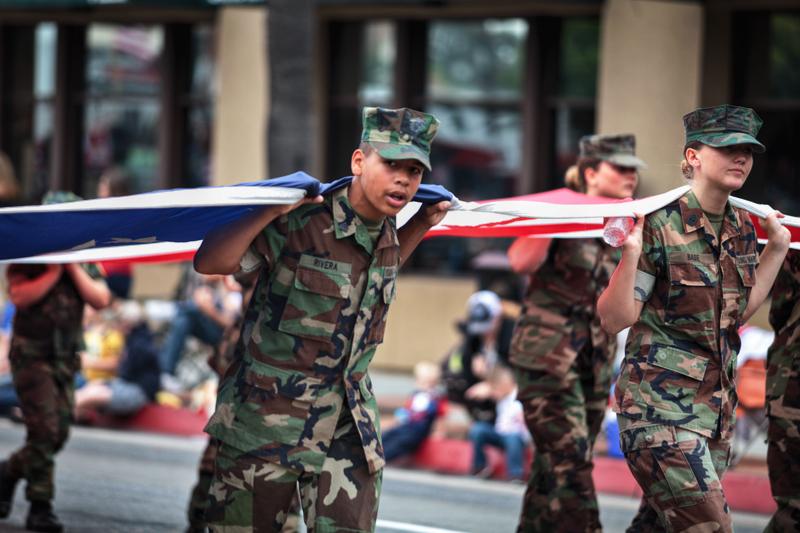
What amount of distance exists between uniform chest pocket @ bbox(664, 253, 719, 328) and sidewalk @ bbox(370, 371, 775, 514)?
4718mm

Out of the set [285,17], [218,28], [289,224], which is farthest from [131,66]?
[289,224]

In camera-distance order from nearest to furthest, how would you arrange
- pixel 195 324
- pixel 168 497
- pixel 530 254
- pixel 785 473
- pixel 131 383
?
pixel 785 473 < pixel 530 254 < pixel 168 497 < pixel 131 383 < pixel 195 324

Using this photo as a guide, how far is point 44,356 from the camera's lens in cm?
778

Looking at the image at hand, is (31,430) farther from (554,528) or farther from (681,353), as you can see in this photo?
(681,353)

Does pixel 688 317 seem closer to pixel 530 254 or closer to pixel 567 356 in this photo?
pixel 567 356

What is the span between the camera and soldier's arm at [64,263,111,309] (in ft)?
25.6

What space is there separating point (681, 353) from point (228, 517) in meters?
1.84

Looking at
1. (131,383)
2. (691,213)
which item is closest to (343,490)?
(691,213)

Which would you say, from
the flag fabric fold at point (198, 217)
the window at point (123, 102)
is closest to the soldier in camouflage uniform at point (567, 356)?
the flag fabric fold at point (198, 217)

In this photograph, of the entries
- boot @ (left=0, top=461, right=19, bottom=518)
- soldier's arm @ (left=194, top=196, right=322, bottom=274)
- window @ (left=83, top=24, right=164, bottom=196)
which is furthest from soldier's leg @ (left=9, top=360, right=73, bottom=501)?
window @ (left=83, top=24, right=164, bottom=196)

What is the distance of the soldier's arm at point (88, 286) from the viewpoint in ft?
25.6

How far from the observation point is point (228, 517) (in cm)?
511

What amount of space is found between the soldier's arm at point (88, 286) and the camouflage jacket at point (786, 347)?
144 inches

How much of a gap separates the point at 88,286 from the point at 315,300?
3.03m
